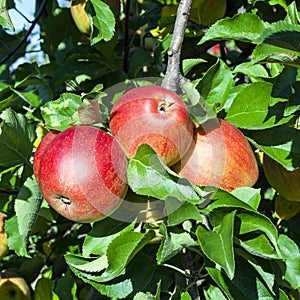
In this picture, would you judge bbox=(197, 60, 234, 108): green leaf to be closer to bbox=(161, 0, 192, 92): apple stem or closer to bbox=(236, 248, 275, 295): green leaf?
bbox=(161, 0, 192, 92): apple stem

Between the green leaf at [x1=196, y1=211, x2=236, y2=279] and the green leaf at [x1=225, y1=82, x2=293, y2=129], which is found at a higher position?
the green leaf at [x1=225, y1=82, x2=293, y2=129]

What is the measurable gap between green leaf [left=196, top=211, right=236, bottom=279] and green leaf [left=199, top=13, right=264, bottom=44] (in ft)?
0.83

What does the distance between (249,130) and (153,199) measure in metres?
0.23

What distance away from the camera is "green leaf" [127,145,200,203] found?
0.80 meters

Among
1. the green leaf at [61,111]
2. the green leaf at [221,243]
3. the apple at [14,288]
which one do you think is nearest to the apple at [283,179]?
the green leaf at [221,243]

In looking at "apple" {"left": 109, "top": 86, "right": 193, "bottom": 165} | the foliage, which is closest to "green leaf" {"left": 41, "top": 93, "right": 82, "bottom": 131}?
the foliage

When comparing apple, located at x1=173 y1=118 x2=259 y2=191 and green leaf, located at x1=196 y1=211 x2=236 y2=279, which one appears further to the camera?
apple, located at x1=173 y1=118 x2=259 y2=191

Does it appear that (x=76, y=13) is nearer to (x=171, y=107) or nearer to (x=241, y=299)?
(x=171, y=107)

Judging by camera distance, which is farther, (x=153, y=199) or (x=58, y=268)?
(x=58, y=268)

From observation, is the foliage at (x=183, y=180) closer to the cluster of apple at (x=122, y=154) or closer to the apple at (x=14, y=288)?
the cluster of apple at (x=122, y=154)

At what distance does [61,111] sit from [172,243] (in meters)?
0.31

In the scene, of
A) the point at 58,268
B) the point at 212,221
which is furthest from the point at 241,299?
the point at 58,268

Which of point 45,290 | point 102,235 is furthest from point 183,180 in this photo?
point 45,290

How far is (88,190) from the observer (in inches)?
33.4
